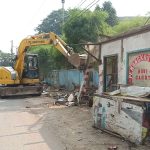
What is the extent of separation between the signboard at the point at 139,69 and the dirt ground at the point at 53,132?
2.23 m

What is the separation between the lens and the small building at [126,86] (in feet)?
29.0

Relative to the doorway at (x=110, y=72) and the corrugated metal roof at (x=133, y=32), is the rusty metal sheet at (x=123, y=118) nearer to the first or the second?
the corrugated metal roof at (x=133, y=32)

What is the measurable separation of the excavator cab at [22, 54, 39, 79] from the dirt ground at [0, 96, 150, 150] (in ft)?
28.0

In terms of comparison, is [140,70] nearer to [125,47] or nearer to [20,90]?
[125,47]

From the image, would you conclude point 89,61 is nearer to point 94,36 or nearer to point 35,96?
point 35,96

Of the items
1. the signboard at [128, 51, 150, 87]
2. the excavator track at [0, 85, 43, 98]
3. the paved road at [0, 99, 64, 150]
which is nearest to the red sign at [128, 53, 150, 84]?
the signboard at [128, 51, 150, 87]

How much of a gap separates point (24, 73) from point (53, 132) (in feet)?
46.4

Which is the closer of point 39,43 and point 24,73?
point 39,43

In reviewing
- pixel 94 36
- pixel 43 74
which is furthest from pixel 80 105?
pixel 43 74

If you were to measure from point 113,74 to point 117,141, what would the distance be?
6764 mm

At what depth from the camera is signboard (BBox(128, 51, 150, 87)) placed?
12.3 m

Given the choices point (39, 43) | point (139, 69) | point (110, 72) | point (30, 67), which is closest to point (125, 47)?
point (139, 69)

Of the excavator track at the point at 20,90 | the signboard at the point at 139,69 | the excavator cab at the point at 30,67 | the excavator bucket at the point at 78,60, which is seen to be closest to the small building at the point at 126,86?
the signboard at the point at 139,69

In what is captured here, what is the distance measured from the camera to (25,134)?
34.2 ft
